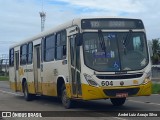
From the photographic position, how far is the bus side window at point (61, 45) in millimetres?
16625

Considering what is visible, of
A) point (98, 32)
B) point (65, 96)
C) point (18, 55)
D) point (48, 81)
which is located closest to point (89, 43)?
point (98, 32)

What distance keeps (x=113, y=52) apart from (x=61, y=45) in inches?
111

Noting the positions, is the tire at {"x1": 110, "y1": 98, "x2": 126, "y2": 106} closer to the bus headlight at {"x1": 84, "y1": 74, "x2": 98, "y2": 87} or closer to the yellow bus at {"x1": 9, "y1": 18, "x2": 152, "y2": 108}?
the yellow bus at {"x1": 9, "y1": 18, "x2": 152, "y2": 108}

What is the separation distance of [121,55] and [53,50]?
3985 millimetres

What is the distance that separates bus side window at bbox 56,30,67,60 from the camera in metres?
16.6

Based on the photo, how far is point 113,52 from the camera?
14867mm

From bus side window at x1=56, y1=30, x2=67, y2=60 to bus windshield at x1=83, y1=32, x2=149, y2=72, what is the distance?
183cm

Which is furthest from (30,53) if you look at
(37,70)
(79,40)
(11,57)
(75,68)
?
(79,40)

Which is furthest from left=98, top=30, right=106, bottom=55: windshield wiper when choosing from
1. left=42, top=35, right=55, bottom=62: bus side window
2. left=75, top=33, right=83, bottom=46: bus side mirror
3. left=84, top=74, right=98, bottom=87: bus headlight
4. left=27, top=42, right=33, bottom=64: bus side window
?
left=27, top=42, right=33, bottom=64: bus side window

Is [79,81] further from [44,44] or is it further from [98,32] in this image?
[44,44]

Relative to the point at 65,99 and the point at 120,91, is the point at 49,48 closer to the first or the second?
the point at 65,99

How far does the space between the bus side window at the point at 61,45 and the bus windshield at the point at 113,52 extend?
1.83 m

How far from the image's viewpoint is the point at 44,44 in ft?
63.9

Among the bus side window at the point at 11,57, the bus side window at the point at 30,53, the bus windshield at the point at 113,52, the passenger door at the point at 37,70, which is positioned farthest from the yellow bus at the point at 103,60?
the bus side window at the point at 11,57
